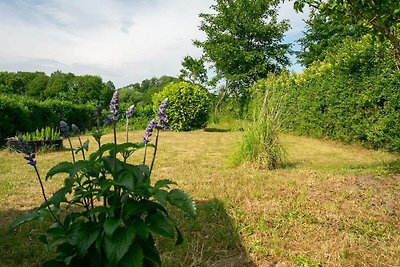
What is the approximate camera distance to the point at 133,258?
1.51 m

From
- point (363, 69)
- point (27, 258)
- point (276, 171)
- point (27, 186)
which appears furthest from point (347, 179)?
point (363, 69)

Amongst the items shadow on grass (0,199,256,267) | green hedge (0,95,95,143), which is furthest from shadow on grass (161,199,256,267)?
green hedge (0,95,95,143)

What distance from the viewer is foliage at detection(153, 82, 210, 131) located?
1585 centimetres

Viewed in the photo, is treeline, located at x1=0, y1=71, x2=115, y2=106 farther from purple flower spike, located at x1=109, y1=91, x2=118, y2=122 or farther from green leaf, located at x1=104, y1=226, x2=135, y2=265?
green leaf, located at x1=104, y1=226, x2=135, y2=265

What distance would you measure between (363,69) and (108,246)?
1037 cm

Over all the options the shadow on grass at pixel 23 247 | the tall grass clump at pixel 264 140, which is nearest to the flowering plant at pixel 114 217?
the shadow on grass at pixel 23 247

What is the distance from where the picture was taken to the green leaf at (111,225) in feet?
4.72

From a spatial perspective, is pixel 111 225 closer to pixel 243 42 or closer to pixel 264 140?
pixel 264 140

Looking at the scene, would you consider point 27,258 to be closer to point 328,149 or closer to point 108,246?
point 108,246

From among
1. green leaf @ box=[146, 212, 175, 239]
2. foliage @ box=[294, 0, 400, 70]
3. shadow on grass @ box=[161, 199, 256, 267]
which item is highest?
foliage @ box=[294, 0, 400, 70]

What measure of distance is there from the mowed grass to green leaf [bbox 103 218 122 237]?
1343mm

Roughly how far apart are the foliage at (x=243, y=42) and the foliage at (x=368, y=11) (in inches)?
887

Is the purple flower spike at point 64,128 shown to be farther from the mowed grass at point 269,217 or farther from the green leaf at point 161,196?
the mowed grass at point 269,217

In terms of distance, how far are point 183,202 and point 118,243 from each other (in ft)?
1.18
